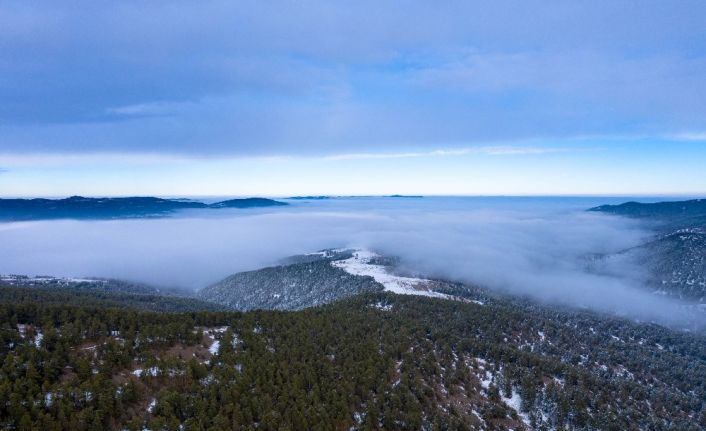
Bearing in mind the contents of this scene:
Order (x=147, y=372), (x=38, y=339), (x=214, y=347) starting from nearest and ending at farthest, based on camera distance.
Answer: (x=147, y=372) → (x=38, y=339) → (x=214, y=347)

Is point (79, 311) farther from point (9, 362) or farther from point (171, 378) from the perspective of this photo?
point (171, 378)

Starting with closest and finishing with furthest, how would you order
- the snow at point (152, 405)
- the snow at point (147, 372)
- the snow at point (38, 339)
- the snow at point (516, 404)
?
1. the snow at point (152, 405)
2. the snow at point (147, 372)
3. the snow at point (38, 339)
4. the snow at point (516, 404)

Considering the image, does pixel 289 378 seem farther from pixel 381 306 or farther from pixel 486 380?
pixel 381 306

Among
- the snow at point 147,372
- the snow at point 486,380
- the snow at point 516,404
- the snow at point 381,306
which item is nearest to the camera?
the snow at point 147,372

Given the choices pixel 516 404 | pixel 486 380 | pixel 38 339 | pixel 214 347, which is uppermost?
pixel 38 339

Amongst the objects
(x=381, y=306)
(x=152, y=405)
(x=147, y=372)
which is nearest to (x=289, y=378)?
(x=152, y=405)

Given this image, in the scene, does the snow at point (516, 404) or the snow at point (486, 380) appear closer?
the snow at point (516, 404)

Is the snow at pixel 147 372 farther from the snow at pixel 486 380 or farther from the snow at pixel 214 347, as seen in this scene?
the snow at pixel 486 380

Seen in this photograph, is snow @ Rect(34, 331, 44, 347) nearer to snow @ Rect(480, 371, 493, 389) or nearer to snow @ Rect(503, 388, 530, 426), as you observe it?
snow @ Rect(480, 371, 493, 389)

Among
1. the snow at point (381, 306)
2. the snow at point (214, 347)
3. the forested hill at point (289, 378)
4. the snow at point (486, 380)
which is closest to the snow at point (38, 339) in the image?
the forested hill at point (289, 378)

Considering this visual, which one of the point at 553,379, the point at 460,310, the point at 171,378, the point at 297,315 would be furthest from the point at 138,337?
the point at 460,310
